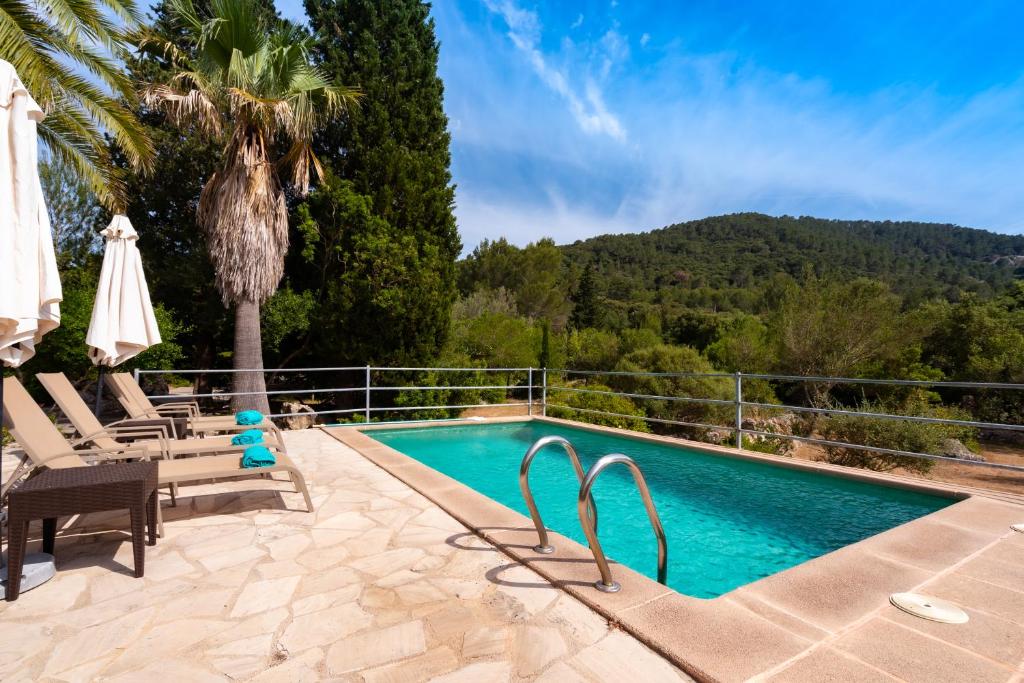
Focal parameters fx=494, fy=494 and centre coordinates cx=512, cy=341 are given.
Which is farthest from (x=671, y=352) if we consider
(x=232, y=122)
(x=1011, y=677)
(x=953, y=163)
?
(x=1011, y=677)

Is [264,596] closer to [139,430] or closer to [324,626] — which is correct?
[324,626]

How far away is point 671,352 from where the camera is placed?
15250 mm

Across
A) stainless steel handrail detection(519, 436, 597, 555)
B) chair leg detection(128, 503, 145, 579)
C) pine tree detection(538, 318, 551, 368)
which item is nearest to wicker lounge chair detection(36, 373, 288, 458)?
chair leg detection(128, 503, 145, 579)

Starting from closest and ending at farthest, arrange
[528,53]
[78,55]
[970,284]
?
[78,55]
[528,53]
[970,284]

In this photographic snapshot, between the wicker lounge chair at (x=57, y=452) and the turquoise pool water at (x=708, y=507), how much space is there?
243 centimetres

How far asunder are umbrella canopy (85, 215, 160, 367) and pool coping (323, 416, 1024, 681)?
324 cm

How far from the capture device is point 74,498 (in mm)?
2350

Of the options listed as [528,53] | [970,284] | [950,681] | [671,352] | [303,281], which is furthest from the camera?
[970,284]

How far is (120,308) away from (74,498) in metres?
2.83

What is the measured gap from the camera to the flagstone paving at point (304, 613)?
1.79 m

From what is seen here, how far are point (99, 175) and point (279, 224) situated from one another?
2.77m

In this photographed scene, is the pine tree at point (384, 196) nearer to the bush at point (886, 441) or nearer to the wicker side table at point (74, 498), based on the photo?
the wicker side table at point (74, 498)

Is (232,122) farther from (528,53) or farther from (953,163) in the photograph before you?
(953,163)

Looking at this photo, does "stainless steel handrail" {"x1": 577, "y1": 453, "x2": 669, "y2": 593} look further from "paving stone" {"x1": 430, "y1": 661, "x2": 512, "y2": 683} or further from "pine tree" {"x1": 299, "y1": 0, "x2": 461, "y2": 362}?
"pine tree" {"x1": 299, "y1": 0, "x2": 461, "y2": 362}
